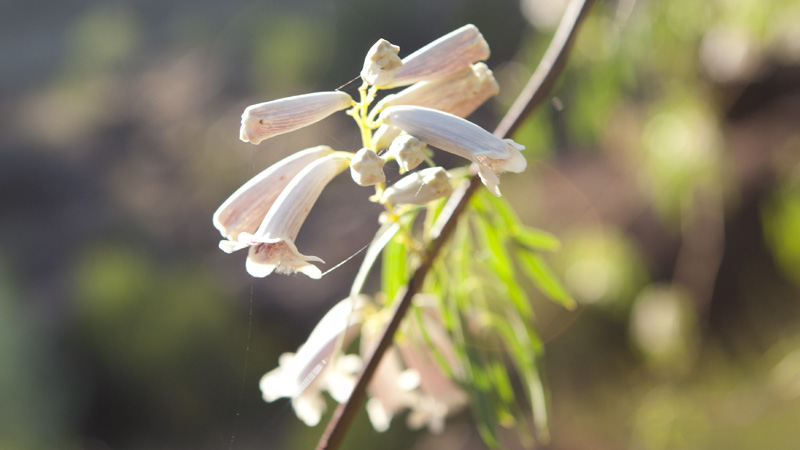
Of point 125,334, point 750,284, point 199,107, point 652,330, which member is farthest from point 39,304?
point 750,284

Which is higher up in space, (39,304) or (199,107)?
(199,107)

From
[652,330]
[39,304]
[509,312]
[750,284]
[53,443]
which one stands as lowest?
[53,443]

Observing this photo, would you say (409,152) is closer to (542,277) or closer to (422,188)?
(422,188)

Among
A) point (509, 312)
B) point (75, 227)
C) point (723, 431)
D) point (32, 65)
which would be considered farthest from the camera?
point (32, 65)

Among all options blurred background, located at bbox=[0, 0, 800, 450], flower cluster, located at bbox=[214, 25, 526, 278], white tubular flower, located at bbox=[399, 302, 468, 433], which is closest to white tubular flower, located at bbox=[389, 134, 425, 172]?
flower cluster, located at bbox=[214, 25, 526, 278]

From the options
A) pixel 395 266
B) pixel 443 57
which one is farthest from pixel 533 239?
pixel 443 57

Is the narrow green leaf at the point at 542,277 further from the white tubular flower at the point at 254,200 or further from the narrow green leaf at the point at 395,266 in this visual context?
the white tubular flower at the point at 254,200

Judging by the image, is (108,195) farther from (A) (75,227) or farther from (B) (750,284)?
(B) (750,284)

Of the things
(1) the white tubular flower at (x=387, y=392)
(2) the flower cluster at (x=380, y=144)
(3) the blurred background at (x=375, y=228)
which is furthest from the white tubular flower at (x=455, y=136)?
(3) the blurred background at (x=375, y=228)
